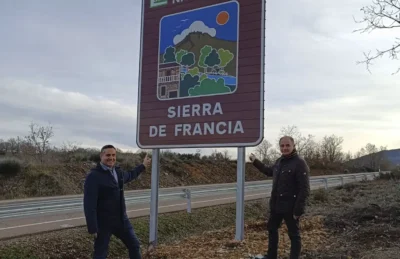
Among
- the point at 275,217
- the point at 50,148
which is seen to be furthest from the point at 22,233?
the point at 50,148

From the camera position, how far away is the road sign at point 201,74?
6938 mm

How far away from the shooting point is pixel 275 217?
5.64m

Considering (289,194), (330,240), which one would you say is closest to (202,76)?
(289,194)

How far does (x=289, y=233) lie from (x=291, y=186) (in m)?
0.60

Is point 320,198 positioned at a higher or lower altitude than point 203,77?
lower

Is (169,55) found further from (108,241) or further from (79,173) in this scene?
(79,173)

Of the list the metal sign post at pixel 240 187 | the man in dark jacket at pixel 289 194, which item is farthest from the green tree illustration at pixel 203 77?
the man in dark jacket at pixel 289 194

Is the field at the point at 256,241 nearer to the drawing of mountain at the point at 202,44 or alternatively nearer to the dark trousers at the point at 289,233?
the dark trousers at the point at 289,233

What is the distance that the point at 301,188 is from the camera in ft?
17.5

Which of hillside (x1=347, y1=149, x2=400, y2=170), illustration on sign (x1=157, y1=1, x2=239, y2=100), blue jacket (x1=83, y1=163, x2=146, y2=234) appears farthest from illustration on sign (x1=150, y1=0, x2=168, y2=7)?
hillside (x1=347, y1=149, x2=400, y2=170)

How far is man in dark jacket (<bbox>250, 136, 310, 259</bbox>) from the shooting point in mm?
5355

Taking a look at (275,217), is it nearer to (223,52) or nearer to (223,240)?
(223,240)

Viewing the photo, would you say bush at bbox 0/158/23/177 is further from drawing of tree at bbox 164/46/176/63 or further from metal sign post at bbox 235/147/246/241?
metal sign post at bbox 235/147/246/241

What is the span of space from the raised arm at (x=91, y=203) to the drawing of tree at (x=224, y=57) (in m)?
3.16
